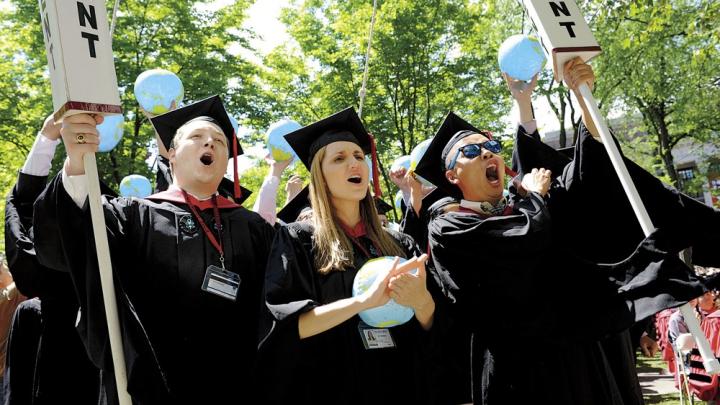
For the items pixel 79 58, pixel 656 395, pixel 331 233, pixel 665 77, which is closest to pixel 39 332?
pixel 79 58

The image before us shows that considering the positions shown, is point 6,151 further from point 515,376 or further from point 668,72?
point 668,72

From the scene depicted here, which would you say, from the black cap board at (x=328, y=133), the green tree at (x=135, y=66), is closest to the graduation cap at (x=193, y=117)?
the black cap board at (x=328, y=133)

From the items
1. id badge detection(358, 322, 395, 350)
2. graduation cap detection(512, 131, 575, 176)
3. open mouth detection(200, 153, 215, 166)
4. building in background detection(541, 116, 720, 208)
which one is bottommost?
id badge detection(358, 322, 395, 350)

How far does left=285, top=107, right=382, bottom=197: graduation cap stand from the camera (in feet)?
11.6

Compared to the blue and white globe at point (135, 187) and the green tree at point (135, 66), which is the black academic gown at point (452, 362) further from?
the green tree at point (135, 66)

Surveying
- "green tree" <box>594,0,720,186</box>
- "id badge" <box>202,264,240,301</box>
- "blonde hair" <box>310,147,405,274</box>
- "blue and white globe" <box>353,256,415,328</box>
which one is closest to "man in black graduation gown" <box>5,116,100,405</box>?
"id badge" <box>202,264,240,301</box>

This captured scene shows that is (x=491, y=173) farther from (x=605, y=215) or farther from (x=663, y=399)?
(x=663, y=399)

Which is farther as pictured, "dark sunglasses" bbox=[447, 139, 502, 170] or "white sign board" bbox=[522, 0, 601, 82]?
"dark sunglasses" bbox=[447, 139, 502, 170]

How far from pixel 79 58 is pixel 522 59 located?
3.00 metres

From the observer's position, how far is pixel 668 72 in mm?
19172

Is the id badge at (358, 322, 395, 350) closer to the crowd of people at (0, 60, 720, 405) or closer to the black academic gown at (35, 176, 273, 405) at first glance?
the crowd of people at (0, 60, 720, 405)

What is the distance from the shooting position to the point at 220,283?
3035mm

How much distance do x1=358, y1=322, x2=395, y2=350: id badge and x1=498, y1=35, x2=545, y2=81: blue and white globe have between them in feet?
7.57

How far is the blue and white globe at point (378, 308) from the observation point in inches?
108
